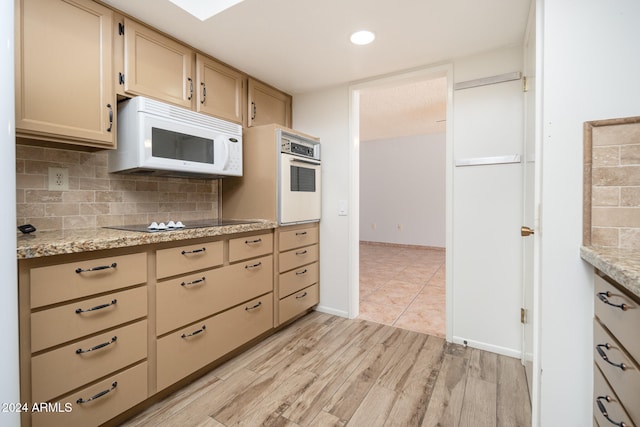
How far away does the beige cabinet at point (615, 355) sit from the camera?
743 millimetres

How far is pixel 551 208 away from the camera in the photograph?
110 cm

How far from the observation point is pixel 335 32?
184cm

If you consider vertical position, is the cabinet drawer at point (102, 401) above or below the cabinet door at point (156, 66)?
below

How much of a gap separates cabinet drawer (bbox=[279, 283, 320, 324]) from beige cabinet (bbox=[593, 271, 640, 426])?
1.87 m

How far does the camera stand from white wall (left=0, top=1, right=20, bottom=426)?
0.92m

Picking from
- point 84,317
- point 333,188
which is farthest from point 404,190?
point 84,317

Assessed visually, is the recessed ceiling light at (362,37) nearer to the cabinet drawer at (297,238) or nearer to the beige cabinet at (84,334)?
the cabinet drawer at (297,238)

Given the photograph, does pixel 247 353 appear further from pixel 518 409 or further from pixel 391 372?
pixel 518 409

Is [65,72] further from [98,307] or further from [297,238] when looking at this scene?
[297,238]

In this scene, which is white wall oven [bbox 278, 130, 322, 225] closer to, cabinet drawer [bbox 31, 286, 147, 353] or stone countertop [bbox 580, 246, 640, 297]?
cabinet drawer [bbox 31, 286, 147, 353]

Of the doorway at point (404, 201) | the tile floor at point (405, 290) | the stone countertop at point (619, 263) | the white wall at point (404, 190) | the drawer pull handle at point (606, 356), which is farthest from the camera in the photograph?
the white wall at point (404, 190)

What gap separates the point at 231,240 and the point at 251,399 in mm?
923

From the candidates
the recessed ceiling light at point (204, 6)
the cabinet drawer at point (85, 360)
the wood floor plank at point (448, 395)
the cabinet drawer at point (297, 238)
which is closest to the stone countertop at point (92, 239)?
the cabinet drawer at point (85, 360)

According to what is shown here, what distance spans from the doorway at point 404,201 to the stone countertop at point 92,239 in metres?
1.55
